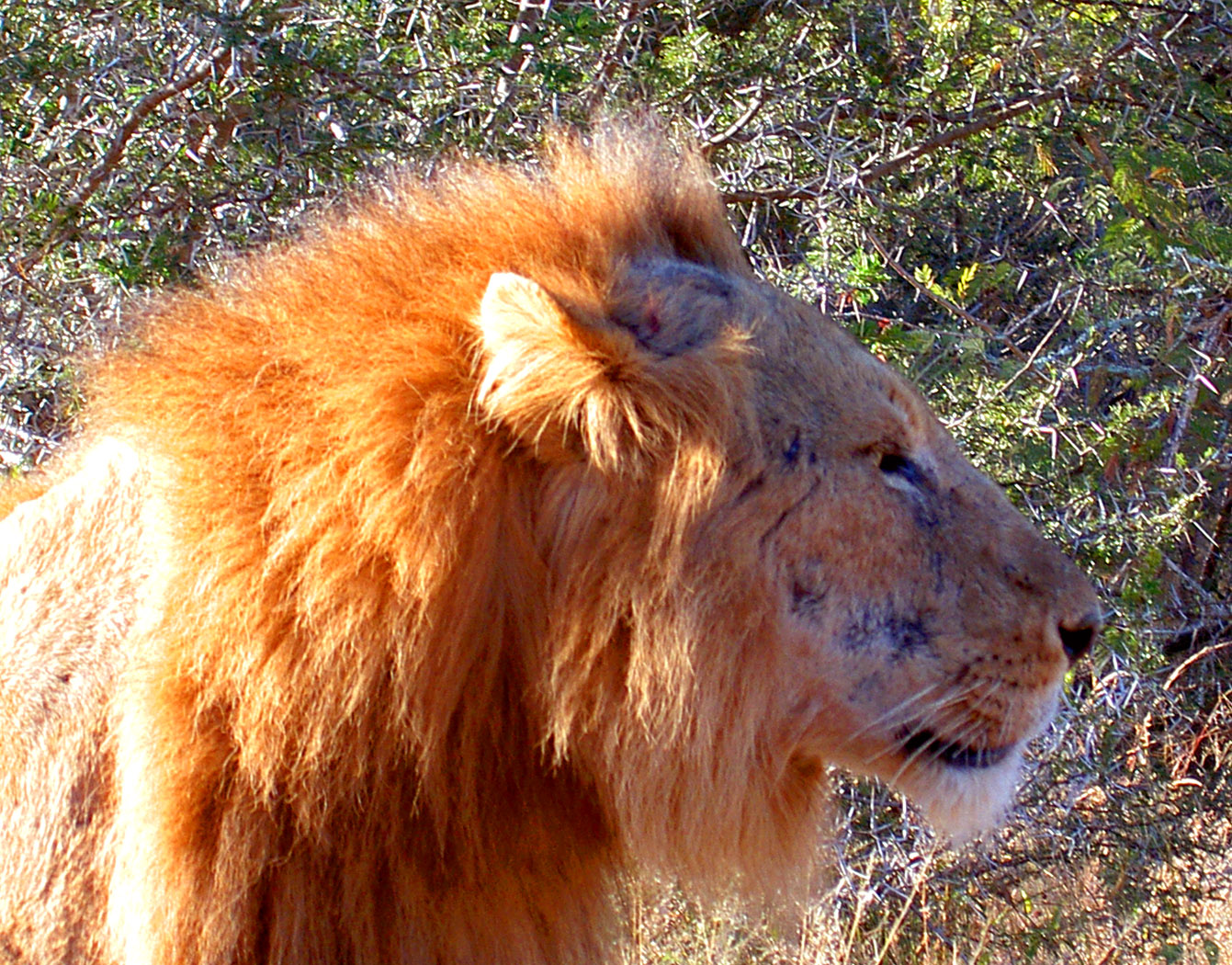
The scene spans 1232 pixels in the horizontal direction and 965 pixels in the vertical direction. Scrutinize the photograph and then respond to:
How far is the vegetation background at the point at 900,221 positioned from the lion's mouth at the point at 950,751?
5.18 feet

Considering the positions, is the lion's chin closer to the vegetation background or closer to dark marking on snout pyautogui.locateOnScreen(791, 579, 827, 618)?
dark marking on snout pyautogui.locateOnScreen(791, 579, 827, 618)

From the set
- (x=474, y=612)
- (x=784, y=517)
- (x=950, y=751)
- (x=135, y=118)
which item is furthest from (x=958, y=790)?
(x=135, y=118)

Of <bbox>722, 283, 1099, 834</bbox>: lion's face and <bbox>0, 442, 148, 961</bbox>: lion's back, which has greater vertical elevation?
<bbox>0, 442, 148, 961</bbox>: lion's back

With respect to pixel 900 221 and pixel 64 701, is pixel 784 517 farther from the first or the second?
pixel 900 221

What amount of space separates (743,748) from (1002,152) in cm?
352

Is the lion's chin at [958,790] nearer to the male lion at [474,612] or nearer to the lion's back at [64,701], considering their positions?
the male lion at [474,612]

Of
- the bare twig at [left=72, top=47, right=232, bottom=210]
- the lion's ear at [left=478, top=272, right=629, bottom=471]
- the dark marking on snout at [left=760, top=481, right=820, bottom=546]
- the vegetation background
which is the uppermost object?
the lion's ear at [left=478, top=272, right=629, bottom=471]

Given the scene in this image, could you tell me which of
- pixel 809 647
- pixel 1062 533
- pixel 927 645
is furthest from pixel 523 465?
pixel 1062 533

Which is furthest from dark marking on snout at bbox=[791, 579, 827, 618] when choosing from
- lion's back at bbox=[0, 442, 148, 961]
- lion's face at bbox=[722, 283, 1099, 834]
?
lion's back at bbox=[0, 442, 148, 961]

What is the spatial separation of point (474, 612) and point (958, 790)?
34.4 inches

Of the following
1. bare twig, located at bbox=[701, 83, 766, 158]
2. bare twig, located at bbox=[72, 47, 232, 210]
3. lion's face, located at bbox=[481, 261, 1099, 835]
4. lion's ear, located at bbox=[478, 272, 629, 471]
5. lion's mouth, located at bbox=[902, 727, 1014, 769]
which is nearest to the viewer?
lion's ear, located at bbox=[478, 272, 629, 471]

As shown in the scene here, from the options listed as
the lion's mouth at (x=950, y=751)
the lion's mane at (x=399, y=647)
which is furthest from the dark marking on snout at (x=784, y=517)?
the lion's mouth at (x=950, y=751)

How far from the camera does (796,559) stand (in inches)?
79.1

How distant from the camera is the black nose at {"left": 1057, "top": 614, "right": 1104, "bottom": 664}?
7.13 ft
